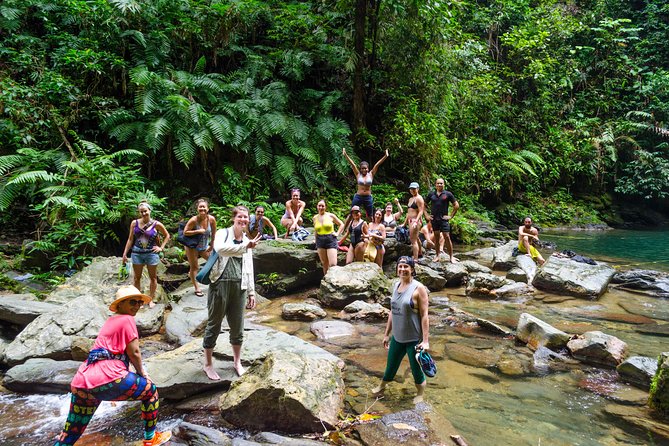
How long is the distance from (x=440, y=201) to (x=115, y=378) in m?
8.43

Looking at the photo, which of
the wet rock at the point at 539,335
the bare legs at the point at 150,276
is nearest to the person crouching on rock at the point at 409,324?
the wet rock at the point at 539,335

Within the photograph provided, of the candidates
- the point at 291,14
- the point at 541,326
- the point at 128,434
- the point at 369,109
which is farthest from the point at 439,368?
the point at 291,14

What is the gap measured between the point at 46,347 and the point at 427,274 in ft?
23.5

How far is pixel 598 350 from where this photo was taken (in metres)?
5.60

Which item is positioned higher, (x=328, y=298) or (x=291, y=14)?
(x=291, y=14)

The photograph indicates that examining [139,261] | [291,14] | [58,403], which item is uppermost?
[291,14]

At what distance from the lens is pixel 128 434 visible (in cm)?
393

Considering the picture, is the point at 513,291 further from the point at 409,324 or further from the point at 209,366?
the point at 209,366

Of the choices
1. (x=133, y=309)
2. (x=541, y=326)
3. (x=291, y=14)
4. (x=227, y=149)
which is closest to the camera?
(x=133, y=309)

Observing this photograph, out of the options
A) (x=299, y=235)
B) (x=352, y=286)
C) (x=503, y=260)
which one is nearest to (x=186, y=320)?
(x=352, y=286)

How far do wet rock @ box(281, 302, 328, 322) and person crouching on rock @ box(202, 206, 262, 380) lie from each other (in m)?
2.45

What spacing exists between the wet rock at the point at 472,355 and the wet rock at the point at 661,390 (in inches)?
67.4

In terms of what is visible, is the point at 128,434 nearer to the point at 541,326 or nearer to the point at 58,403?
the point at 58,403

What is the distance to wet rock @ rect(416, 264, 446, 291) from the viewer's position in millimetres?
9406
